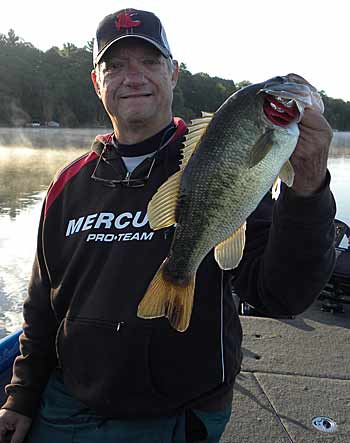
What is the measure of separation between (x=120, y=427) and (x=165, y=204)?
94 cm

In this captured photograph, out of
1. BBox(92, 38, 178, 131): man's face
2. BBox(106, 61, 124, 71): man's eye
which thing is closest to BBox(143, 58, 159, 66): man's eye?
BBox(92, 38, 178, 131): man's face

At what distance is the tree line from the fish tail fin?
53154mm

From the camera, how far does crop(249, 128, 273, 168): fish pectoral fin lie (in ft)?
4.91

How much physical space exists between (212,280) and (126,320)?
0.37 m

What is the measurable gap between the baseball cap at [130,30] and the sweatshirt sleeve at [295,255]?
1041mm

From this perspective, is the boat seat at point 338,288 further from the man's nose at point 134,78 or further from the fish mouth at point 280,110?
the fish mouth at point 280,110

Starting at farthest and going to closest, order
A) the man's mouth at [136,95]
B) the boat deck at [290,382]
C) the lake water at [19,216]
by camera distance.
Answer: the lake water at [19,216], the boat deck at [290,382], the man's mouth at [136,95]

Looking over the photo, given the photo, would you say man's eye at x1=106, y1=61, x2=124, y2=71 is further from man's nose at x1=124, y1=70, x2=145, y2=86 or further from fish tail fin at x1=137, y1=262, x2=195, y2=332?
fish tail fin at x1=137, y1=262, x2=195, y2=332

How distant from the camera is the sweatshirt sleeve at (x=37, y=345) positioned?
2305mm

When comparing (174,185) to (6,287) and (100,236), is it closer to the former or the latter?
(100,236)

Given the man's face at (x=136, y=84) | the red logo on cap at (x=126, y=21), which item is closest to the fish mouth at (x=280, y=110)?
the man's face at (x=136, y=84)

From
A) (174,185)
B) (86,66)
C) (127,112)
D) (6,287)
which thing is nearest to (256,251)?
(174,185)

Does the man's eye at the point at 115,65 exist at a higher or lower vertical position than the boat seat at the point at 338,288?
higher

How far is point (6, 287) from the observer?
21.9 ft
